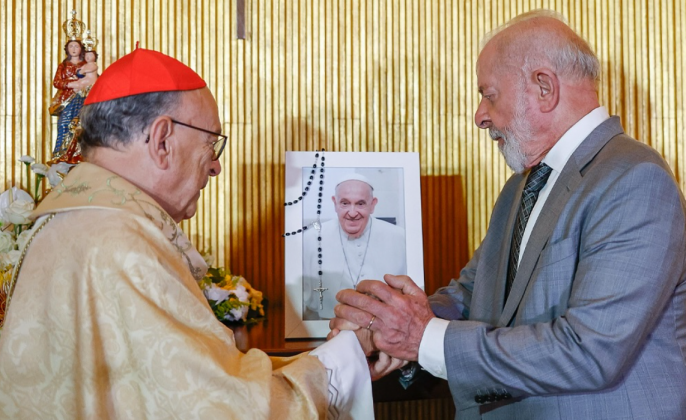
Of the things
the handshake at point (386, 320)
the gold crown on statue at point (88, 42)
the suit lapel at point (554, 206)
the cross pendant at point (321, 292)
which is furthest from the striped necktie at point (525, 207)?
the gold crown on statue at point (88, 42)

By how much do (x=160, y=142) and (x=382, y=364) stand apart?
920 mm

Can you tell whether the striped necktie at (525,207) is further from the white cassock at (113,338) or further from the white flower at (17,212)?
the white flower at (17,212)

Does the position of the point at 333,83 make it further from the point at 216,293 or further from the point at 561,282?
the point at 561,282

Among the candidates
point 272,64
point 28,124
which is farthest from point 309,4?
point 28,124

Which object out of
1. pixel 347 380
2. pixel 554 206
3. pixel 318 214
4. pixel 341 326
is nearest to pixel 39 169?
pixel 318 214

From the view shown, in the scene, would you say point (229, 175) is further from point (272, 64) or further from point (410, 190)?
point (410, 190)

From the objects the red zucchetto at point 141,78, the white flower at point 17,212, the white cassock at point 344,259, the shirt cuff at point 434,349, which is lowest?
the shirt cuff at point 434,349

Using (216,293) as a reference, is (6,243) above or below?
above

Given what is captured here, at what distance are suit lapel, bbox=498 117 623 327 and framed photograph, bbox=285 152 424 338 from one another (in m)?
0.77

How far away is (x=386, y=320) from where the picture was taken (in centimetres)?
204

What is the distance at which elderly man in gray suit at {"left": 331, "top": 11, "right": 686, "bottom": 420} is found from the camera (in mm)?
1708

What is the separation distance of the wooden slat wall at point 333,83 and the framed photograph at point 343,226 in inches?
17.0

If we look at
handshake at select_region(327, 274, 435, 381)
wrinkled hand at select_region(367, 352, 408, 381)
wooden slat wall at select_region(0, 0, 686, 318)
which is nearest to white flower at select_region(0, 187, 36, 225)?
wooden slat wall at select_region(0, 0, 686, 318)

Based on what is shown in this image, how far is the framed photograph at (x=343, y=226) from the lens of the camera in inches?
105
